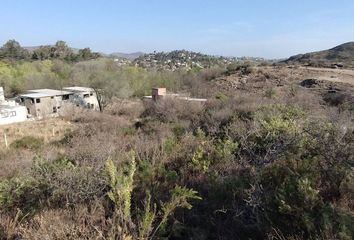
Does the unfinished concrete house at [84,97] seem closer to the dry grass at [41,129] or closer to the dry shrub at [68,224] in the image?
the dry grass at [41,129]

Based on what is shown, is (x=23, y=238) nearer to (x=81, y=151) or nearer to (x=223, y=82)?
(x=81, y=151)

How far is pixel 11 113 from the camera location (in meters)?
29.3

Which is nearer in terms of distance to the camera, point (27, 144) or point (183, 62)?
point (27, 144)

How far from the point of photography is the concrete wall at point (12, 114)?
28.7m

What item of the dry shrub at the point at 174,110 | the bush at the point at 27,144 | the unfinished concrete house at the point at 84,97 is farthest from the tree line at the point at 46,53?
the bush at the point at 27,144

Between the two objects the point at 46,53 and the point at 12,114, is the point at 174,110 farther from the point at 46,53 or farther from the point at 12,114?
the point at 46,53

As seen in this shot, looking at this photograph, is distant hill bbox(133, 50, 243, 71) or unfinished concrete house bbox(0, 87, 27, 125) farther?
distant hill bbox(133, 50, 243, 71)

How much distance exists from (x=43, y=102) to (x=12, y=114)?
12.4 feet

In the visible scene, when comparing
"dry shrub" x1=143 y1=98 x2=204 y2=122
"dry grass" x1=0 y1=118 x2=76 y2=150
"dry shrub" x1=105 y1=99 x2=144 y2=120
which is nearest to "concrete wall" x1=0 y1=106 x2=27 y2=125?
"dry grass" x1=0 y1=118 x2=76 y2=150

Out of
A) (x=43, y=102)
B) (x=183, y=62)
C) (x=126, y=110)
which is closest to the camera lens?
(x=126, y=110)

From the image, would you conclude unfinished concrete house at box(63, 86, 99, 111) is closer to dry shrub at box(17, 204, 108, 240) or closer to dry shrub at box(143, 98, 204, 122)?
dry shrub at box(143, 98, 204, 122)

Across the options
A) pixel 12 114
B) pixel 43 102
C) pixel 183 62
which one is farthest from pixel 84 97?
pixel 183 62

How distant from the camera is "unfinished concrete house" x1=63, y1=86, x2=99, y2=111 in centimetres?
3488

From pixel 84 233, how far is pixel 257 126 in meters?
5.56
